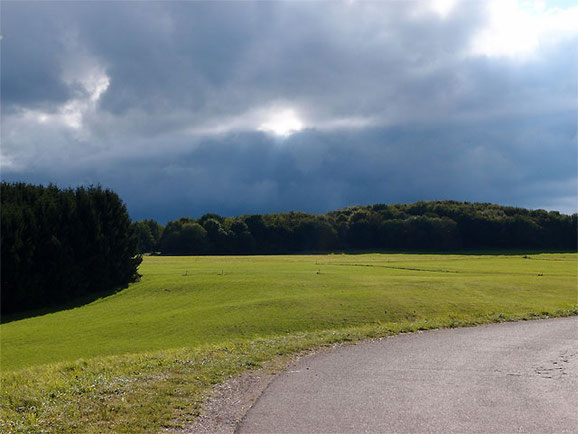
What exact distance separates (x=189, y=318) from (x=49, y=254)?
23629 mm

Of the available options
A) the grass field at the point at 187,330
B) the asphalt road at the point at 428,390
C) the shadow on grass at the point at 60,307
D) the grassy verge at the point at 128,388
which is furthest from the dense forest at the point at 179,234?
the asphalt road at the point at 428,390

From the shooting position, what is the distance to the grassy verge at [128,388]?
355 inches

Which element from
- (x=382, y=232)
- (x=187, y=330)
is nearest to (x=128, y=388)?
(x=187, y=330)

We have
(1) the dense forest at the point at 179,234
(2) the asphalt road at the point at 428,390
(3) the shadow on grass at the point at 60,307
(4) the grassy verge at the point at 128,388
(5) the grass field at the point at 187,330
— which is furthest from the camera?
(1) the dense forest at the point at 179,234

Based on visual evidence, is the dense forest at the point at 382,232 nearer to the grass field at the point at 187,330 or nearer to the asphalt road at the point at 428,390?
the grass field at the point at 187,330

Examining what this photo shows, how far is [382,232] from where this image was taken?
410 feet

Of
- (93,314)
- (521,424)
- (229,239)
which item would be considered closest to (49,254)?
(93,314)

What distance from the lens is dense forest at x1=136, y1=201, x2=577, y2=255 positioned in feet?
381

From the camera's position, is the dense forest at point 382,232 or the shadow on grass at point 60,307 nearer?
the shadow on grass at point 60,307

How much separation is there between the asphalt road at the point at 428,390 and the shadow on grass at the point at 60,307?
107 ft

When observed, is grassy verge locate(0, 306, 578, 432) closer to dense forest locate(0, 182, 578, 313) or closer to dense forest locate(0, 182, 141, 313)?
dense forest locate(0, 182, 141, 313)

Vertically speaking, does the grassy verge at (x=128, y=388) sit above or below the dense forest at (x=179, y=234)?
below

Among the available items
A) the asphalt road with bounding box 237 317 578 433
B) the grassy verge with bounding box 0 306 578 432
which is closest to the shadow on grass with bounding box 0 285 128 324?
the grassy verge with bounding box 0 306 578 432

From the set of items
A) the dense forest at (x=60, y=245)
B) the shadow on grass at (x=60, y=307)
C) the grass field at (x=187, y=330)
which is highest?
the dense forest at (x=60, y=245)
